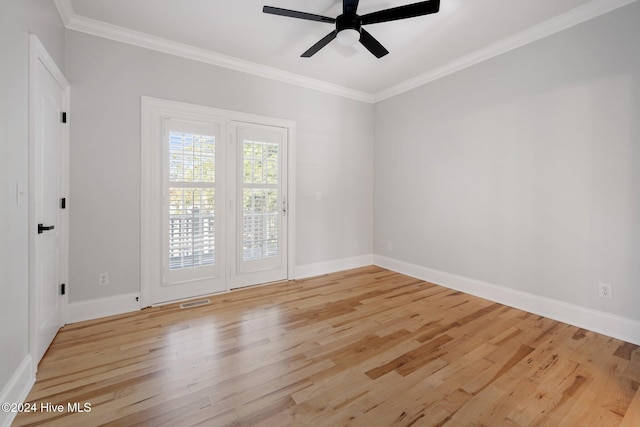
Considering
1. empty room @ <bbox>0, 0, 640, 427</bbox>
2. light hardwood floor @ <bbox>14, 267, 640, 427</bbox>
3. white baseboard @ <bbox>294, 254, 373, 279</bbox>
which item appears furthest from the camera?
white baseboard @ <bbox>294, 254, 373, 279</bbox>

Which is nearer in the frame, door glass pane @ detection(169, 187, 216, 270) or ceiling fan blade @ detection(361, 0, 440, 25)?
ceiling fan blade @ detection(361, 0, 440, 25)

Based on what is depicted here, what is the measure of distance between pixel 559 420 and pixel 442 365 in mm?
655

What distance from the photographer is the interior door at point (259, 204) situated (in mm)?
3625

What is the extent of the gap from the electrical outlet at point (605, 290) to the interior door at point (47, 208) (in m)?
4.55

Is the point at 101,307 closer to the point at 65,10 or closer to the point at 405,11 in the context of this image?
the point at 65,10

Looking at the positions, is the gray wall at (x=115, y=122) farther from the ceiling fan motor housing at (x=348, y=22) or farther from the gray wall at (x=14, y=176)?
the ceiling fan motor housing at (x=348, y=22)

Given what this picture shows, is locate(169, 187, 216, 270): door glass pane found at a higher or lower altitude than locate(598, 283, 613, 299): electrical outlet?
higher

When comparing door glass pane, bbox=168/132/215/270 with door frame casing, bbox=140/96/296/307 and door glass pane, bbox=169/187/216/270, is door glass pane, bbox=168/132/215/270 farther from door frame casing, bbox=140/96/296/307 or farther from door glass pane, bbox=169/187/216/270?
door frame casing, bbox=140/96/296/307

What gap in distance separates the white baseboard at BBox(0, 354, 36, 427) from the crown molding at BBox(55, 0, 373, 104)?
9.41 feet

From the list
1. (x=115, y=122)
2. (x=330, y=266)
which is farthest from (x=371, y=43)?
(x=330, y=266)

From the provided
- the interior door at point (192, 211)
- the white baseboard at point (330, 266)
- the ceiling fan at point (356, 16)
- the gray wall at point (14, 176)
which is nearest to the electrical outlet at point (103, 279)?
the interior door at point (192, 211)

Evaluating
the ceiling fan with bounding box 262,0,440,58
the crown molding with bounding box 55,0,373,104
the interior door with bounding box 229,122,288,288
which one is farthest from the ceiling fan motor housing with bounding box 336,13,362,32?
the interior door with bounding box 229,122,288,288

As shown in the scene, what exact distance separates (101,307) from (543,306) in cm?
457

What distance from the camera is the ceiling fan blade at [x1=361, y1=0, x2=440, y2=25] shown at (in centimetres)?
206
